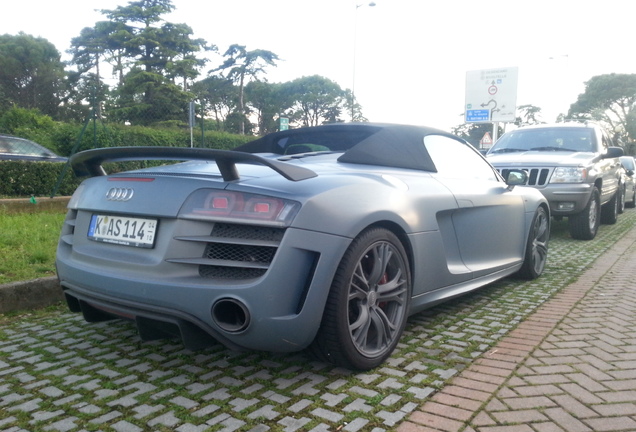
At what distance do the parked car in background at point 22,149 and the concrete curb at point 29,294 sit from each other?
290 inches

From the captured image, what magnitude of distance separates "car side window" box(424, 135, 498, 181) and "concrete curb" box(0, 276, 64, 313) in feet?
9.70

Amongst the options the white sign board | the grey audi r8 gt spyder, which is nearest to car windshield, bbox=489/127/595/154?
the grey audi r8 gt spyder

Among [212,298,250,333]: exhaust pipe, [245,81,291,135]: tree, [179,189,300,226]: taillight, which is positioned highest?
[245,81,291,135]: tree

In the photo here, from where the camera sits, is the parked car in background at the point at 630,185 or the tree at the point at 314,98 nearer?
the parked car in background at the point at 630,185

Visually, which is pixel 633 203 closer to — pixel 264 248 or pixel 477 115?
pixel 264 248

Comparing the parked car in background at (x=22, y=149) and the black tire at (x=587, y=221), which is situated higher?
the parked car in background at (x=22, y=149)

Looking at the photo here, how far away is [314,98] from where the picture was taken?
80812mm

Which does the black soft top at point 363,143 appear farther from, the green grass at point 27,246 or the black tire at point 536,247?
the green grass at point 27,246

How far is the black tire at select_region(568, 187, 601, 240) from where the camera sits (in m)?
8.33

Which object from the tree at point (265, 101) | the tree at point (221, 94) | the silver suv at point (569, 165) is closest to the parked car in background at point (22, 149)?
the silver suv at point (569, 165)

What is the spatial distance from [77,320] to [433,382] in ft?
8.17

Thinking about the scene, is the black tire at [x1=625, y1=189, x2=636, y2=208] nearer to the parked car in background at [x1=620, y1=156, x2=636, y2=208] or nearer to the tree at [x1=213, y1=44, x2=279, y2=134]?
the parked car in background at [x1=620, y1=156, x2=636, y2=208]

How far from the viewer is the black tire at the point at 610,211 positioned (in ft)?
34.5

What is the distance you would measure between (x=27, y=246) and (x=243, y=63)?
182ft
